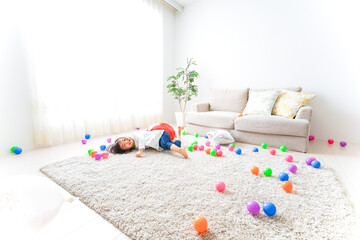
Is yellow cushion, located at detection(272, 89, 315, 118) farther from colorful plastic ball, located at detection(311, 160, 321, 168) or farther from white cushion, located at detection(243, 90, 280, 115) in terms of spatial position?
colorful plastic ball, located at detection(311, 160, 321, 168)

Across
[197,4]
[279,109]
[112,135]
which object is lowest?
[112,135]

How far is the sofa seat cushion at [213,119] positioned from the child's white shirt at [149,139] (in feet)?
3.07

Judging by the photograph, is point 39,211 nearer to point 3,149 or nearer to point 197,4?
point 3,149

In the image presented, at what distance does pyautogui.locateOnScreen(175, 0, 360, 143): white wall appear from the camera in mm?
A: 2695

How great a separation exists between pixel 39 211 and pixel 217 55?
3.76 metres

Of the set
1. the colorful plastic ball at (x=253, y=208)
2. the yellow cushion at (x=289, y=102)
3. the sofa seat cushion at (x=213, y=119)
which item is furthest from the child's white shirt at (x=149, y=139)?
the yellow cushion at (x=289, y=102)

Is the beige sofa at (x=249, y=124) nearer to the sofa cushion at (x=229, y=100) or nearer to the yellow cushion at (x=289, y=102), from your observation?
the sofa cushion at (x=229, y=100)

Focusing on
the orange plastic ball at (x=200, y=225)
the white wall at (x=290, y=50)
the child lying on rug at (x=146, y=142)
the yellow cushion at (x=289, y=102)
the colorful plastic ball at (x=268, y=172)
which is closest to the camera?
the orange plastic ball at (x=200, y=225)

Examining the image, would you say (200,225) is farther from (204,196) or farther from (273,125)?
(273,125)

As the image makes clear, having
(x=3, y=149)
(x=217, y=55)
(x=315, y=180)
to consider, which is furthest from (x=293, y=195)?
(x=217, y=55)

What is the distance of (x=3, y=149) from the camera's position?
6.70ft

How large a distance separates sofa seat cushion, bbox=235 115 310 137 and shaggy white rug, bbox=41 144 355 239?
43cm

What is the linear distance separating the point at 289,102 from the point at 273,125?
513 millimetres

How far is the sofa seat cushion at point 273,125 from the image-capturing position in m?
2.21
